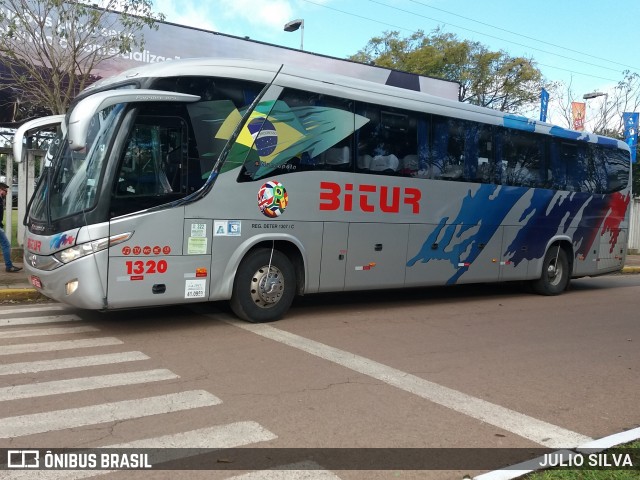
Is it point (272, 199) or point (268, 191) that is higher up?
point (268, 191)

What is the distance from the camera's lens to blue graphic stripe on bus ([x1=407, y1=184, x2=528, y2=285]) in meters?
9.71

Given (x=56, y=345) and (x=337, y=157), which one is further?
(x=337, y=157)

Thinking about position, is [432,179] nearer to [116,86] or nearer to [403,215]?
[403,215]

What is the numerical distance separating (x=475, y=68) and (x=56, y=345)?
34016 millimetres

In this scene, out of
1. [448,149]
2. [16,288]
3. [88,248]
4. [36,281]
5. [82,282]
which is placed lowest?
[16,288]

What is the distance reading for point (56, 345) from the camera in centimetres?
639

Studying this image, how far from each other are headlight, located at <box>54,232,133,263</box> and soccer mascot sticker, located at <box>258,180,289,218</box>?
6.10 ft

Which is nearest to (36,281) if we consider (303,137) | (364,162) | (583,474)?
(303,137)

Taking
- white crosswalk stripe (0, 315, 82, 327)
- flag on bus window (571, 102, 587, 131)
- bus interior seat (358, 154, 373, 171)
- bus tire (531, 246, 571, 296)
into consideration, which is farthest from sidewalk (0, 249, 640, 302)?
flag on bus window (571, 102, 587, 131)

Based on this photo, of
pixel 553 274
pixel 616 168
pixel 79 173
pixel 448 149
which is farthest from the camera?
pixel 616 168

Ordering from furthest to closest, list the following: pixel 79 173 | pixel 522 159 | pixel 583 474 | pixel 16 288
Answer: pixel 522 159 → pixel 16 288 → pixel 79 173 → pixel 583 474

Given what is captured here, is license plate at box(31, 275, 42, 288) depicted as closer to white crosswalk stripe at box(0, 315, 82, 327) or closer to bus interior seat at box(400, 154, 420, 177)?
white crosswalk stripe at box(0, 315, 82, 327)

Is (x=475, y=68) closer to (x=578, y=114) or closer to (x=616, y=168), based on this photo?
(x=578, y=114)

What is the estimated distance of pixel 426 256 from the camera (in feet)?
31.5
